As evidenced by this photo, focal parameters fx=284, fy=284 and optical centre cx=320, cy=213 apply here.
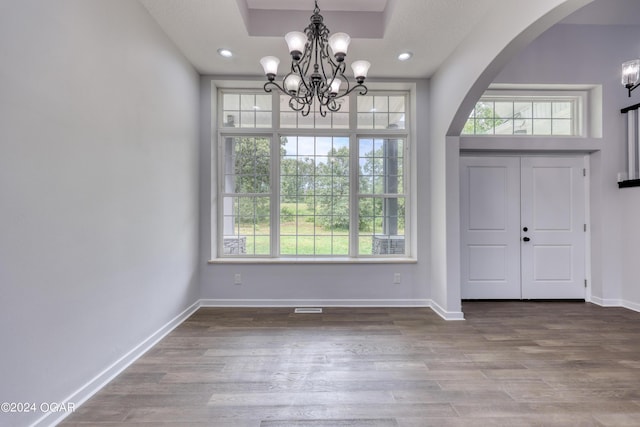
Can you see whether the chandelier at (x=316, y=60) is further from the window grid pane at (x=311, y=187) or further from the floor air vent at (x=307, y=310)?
the floor air vent at (x=307, y=310)

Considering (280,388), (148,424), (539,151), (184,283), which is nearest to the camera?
(148,424)

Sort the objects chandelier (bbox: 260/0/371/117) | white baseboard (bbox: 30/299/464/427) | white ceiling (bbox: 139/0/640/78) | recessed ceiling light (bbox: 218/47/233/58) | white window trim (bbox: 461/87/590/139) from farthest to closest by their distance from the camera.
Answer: white window trim (bbox: 461/87/590/139) < recessed ceiling light (bbox: 218/47/233/58) < white ceiling (bbox: 139/0/640/78) < chandelier (bbox: 260/0/371/117) < white baseboard (bbox: 30/299/464/427)

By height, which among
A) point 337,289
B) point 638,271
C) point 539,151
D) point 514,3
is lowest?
point 337,289

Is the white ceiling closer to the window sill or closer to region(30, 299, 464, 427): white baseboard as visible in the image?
the window sill

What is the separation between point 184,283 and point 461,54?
3763mm

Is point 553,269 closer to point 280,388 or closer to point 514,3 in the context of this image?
point 514,3

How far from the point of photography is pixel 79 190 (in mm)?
1742

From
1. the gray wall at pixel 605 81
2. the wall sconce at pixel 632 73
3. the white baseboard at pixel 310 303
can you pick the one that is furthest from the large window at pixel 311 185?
the wall sconce at pixel 632 73

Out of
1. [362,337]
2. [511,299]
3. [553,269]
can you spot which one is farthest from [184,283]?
[553,269]

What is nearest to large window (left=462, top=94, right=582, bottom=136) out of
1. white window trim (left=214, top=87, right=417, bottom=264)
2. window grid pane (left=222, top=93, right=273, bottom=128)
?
white window trim (left=214, top=87, right=417, bottom=264)

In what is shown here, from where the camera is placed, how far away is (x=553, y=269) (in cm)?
377

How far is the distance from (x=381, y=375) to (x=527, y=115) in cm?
378

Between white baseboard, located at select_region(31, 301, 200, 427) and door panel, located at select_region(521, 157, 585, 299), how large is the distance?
14.2 ft

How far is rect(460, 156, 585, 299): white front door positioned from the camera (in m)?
3.73
